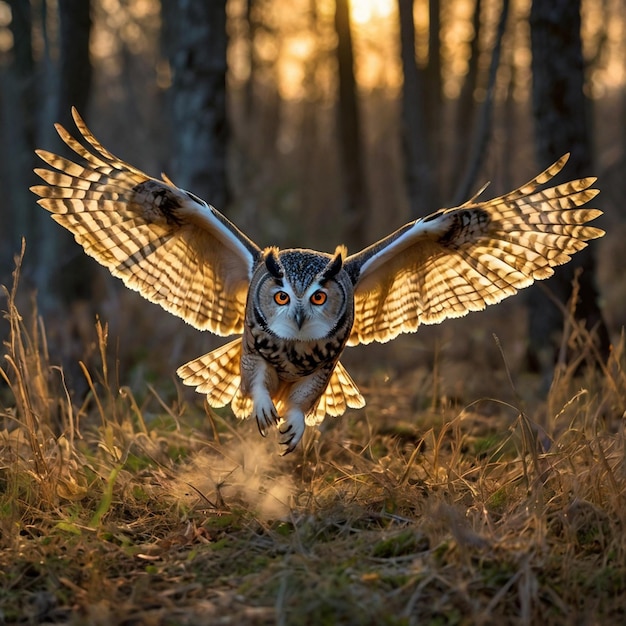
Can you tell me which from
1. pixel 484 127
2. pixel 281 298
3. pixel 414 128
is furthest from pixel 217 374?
pixel 414 128

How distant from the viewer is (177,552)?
141 inches

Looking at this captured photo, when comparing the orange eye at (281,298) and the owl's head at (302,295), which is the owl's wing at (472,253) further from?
the orange eye at (281,298)

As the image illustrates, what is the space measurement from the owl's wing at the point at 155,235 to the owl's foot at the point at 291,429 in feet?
3.01

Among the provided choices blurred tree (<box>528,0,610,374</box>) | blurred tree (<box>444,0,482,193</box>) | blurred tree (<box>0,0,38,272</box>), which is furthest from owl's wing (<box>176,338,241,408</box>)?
blurred tree (<box>444,0,482,193</box>)

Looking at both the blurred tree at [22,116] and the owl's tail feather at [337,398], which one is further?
the blurred tree at [22,116]

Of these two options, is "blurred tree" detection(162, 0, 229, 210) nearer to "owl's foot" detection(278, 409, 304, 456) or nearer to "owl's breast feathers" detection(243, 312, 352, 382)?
"owl's breast feathers" detection(243, 312, 352, 382)

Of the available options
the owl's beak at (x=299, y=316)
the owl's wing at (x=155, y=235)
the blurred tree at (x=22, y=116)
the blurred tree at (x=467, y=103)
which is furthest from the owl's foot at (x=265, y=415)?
the blurred tree at (x=467, y=103)

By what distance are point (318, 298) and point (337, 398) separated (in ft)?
3.16

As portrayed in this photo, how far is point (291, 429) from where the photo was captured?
4312mm

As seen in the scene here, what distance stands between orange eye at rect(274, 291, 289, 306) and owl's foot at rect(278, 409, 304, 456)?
612mm

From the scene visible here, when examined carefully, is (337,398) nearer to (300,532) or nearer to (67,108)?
(300,532)

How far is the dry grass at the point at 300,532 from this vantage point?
301cm

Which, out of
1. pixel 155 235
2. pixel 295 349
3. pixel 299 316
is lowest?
pixel 295 349

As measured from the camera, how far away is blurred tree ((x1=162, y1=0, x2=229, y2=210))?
7379mm
